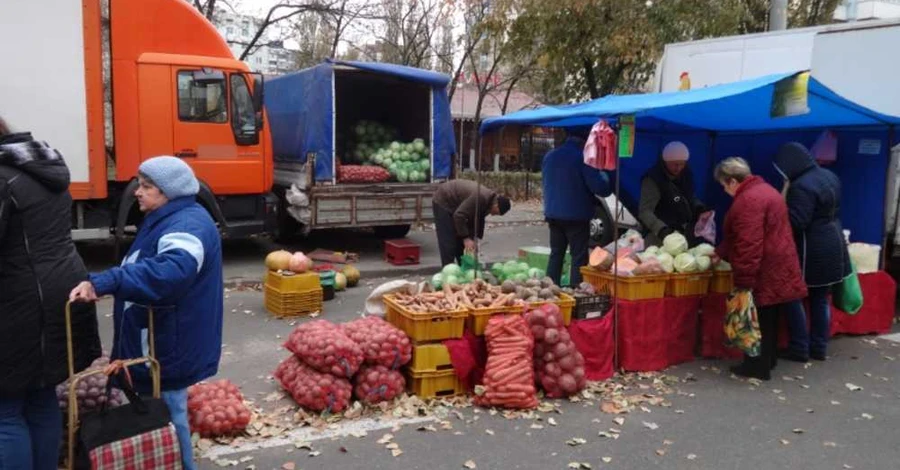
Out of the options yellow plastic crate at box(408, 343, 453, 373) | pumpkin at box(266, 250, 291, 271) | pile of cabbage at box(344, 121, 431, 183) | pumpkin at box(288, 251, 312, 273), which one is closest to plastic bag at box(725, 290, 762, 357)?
yellow plastic crate at box(408, 343, 453, 373)

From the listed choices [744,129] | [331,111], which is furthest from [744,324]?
[331,111]

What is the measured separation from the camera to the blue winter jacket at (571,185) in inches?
276

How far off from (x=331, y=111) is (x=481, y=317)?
620 cm

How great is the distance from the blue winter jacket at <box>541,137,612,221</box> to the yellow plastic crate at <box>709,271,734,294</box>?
134cm

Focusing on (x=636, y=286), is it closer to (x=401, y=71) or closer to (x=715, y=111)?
(x=715, y=111)

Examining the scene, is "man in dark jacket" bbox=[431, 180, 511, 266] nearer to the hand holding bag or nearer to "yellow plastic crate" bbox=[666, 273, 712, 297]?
"yellow plastic crate" bbox=[666, 273, 712, 297]

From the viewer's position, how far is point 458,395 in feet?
17.2

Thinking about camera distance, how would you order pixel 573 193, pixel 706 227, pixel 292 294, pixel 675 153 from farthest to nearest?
1. pixel 292 294
2. pixel 706 227
3. pixel 573 193
4. pixel 675 153

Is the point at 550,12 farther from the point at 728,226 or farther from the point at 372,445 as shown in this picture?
the point at 372,445

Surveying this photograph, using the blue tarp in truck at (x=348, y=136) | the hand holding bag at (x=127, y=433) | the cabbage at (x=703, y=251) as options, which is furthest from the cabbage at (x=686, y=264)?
the blue tarp in truck at (x=348, y=136)

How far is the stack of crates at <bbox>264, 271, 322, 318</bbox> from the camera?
Answer: 7.55 m

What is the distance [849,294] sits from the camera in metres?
6.51

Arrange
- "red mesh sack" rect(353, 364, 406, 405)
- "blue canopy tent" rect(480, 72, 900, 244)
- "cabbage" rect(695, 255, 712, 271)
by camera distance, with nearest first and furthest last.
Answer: "red mesh sack" rect(353, 364, 406, 405) → "blue canopy tent" rect(480, 72, 900, 244) → "cabbage" rect(695, 255, 712, 271)

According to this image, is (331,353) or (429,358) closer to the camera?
(331,353)
